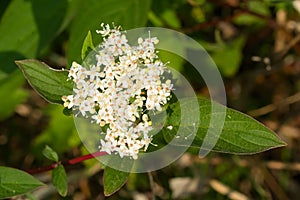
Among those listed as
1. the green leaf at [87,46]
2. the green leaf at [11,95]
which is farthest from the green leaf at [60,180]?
the green leaf at [11,95]

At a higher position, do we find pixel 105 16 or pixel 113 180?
pixel 105 16

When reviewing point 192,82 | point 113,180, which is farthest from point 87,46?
point 192,82

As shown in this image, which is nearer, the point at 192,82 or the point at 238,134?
the point at 238,134

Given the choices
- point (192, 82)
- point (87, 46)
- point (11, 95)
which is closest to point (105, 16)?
point (87, 46)

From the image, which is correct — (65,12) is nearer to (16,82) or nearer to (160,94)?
(16,82)

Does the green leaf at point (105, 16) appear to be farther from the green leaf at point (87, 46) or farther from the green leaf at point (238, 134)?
the green leaf at point (238, 134)

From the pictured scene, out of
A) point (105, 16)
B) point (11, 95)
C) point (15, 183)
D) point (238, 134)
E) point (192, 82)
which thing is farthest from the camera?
point (192, 82)

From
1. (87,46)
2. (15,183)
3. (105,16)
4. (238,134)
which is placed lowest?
(15,183)

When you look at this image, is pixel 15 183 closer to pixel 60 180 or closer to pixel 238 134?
pixel 60 180

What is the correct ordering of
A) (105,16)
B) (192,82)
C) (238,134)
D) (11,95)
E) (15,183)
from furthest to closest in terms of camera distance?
(192,82) < (11,95) < (105,16) < (15,183) < (238,134)
